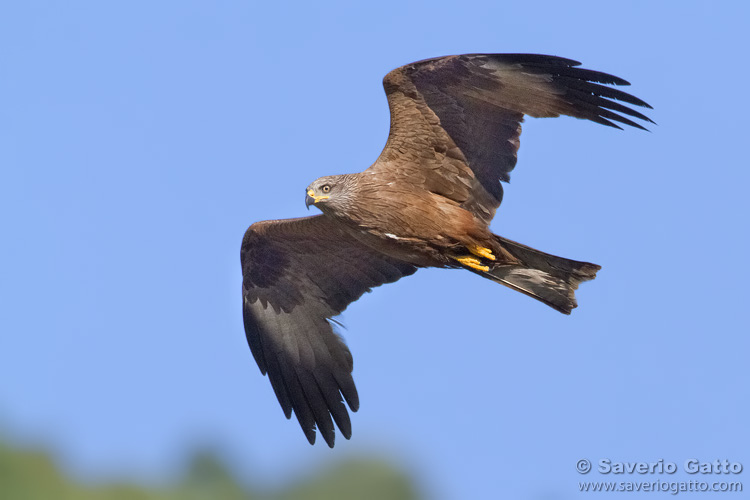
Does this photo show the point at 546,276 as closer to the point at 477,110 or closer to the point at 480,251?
the point at 480,251

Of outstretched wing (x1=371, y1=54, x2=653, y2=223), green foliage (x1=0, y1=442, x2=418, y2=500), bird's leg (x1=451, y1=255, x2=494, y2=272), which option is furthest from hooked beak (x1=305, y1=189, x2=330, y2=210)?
green foliage (x1=0, y1=442, x2=418, y2=500)

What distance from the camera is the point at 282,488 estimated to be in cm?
2555

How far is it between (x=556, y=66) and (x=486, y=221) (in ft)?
5.82

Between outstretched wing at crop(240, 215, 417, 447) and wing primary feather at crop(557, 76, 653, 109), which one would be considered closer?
wing primary feather at crop(557, 76, 653, 109)

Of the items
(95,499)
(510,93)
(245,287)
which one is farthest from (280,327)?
(95,499)

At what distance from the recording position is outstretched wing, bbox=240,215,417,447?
42.6 feet

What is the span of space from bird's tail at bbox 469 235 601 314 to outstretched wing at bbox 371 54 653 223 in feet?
1.94

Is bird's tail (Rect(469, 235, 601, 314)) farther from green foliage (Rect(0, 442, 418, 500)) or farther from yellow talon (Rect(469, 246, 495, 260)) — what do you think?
green foliage (Rect(0, 442, 418, 500))

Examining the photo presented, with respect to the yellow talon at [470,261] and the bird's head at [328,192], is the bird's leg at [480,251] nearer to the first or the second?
the yellow talon at [470,261]

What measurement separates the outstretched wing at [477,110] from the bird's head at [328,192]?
18.1 inches

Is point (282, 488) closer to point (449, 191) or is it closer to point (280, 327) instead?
point (280, 327)

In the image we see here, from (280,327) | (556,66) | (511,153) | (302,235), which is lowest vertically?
(280,327)

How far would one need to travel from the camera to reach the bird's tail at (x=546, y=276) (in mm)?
12062

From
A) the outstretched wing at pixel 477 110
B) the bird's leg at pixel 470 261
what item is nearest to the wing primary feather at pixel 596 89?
the outstretched wing at pixel 477 110
